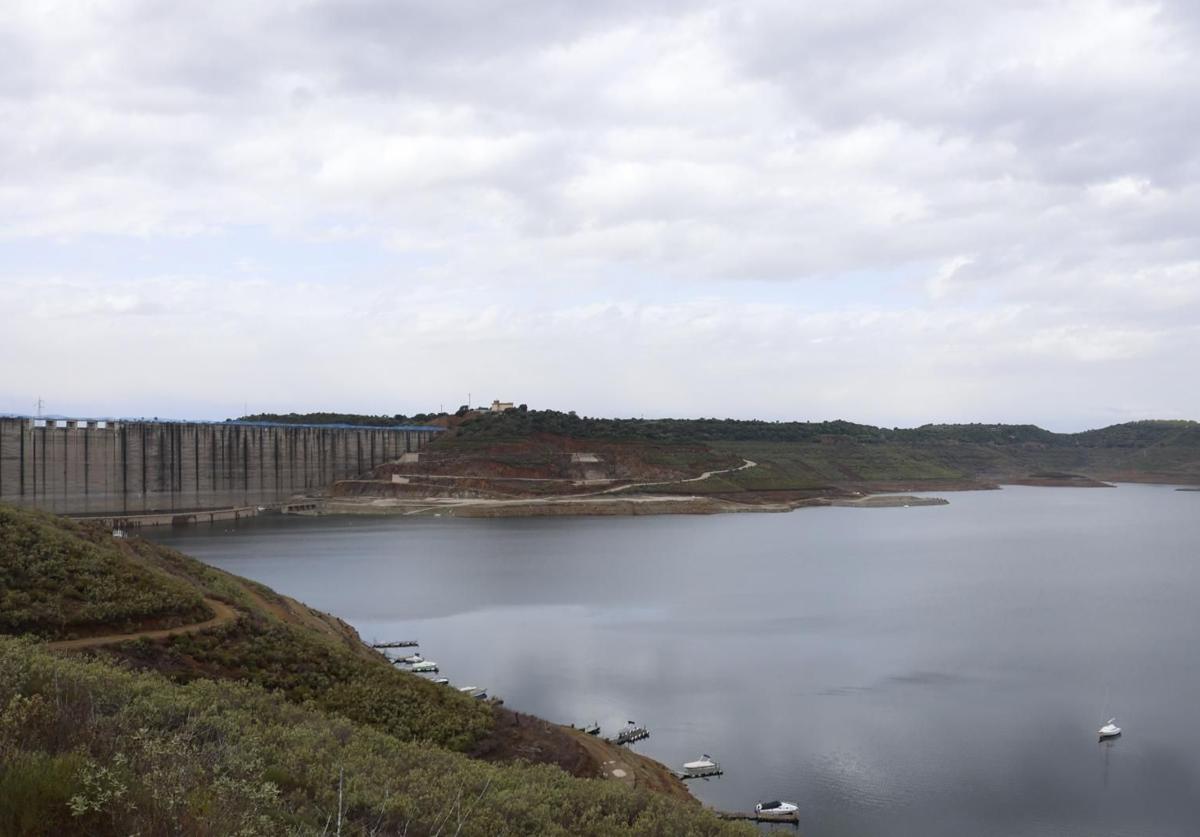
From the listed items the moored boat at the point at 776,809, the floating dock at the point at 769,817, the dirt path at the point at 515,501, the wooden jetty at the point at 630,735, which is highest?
the dirt path at the point at 515,501

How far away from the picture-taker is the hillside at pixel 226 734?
6238mm

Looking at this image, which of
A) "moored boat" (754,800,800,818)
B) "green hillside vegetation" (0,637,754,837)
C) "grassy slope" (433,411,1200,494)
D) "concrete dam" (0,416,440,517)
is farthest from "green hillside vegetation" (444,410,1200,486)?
"green hillside vegetation" (0,637,754,837)

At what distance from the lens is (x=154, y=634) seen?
16.7 meters

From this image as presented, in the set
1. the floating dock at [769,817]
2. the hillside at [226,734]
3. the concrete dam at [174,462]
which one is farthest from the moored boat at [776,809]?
the concrete dam at [174,462]

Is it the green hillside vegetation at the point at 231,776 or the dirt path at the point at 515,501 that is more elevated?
the green hillside vegetation at the point at 231,776

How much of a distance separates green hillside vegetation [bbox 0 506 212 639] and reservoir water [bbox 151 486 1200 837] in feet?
34.7

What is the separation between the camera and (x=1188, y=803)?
1873cm

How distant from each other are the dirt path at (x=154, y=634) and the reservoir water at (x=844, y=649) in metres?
9.21

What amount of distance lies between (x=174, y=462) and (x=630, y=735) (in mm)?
67901

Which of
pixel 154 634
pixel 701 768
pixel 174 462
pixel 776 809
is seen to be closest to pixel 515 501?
pixel 174 462

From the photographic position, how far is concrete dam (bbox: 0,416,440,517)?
225 feet

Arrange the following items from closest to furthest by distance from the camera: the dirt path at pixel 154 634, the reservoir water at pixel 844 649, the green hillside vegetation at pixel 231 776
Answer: the green hillside vegetation at pixel 231 776, the dirt path at pixel 154 634, the reservoir water at pixel 844 649

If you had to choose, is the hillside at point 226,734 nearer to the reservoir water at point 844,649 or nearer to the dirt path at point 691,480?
the reservoir water at point 844,649

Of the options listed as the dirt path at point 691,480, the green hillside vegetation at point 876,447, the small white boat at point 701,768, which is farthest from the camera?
the green hillside vegetation at point 876,447
